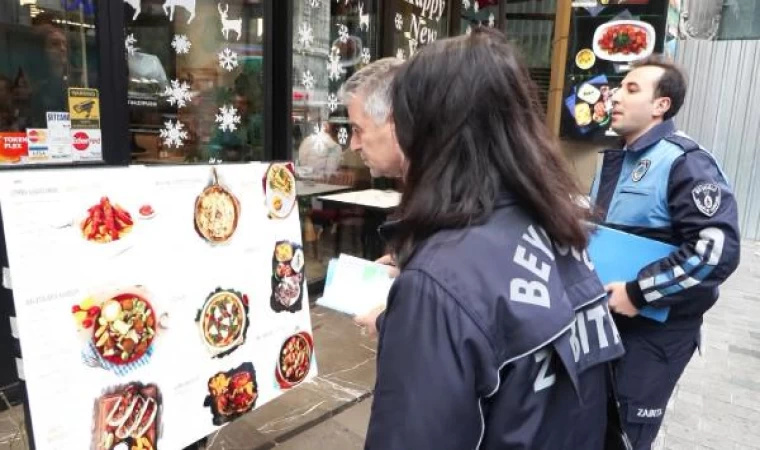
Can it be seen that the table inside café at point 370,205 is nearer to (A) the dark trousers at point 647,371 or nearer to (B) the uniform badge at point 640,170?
(B) the uniform badge at point 640,170

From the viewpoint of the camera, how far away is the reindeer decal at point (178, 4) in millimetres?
4145

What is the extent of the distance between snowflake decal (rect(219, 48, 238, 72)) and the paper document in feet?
10.4

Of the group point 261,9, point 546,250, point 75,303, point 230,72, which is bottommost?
point 75,303

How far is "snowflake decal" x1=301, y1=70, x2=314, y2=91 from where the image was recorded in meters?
5.48

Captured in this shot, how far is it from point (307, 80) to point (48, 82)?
8.28 feet

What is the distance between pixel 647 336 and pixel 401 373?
1.63m

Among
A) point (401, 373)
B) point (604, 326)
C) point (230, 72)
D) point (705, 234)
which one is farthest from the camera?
point (230, 72)

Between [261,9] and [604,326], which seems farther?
[261,9]

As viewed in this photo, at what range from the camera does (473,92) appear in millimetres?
1098

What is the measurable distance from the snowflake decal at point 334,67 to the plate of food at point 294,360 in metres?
3.76

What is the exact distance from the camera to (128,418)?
188cm

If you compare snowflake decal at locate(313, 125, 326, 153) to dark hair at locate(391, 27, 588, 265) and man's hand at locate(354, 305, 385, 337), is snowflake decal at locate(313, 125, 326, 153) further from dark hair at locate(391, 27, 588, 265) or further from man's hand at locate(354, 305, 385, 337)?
dark hair at locate(391, 27, 588, 265)

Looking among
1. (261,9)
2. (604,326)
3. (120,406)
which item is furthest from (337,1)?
(604,326)

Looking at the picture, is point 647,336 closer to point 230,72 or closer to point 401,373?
point 401,373
